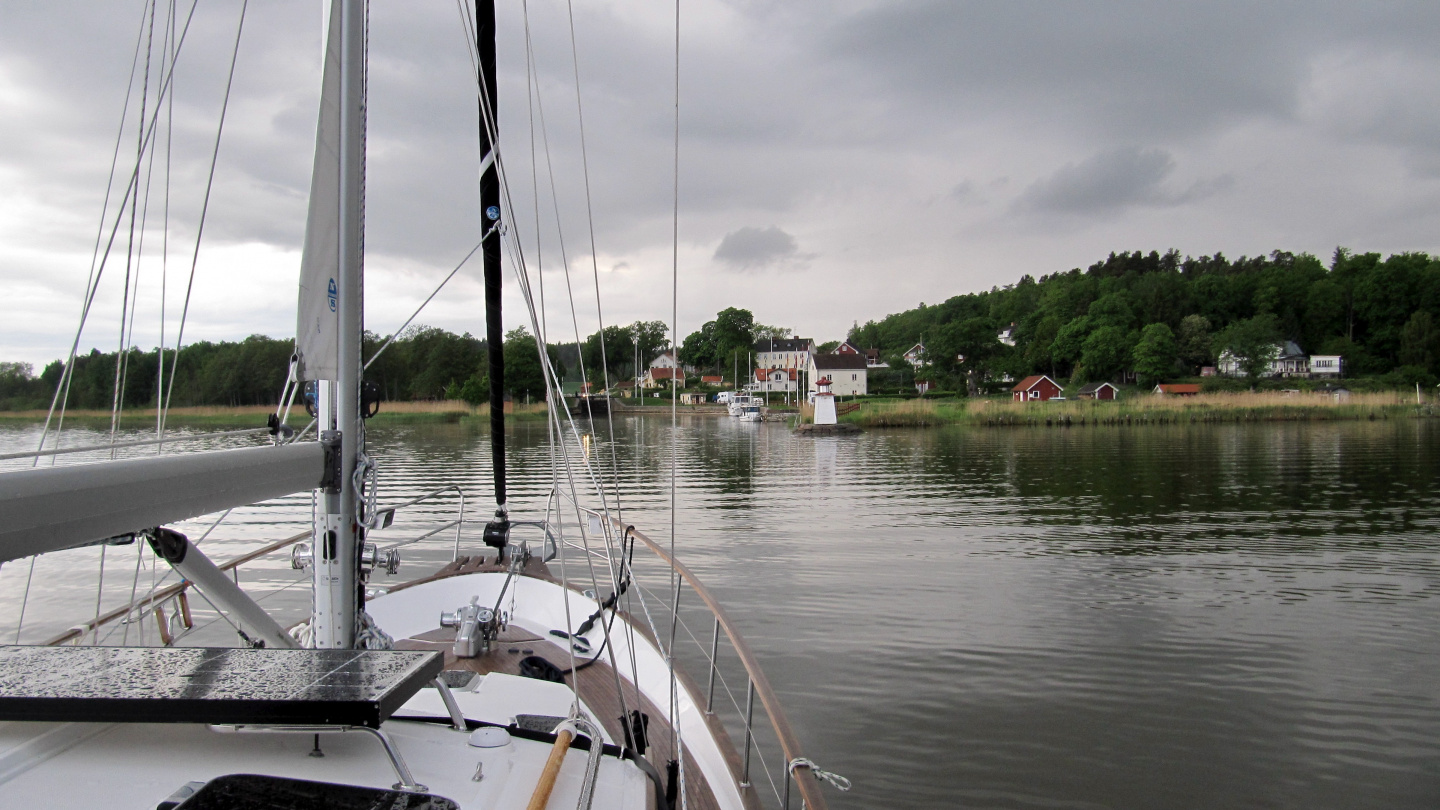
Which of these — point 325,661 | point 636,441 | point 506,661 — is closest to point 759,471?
point 636,441

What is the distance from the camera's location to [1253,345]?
77062 mm

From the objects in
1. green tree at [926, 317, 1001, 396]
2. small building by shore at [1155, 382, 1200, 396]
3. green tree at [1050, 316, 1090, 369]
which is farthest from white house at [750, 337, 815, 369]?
small building by shore at [1155, 382, 1200, 396]

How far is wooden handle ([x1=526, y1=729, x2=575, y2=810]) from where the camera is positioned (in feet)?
5.85

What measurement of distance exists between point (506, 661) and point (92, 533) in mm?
2764

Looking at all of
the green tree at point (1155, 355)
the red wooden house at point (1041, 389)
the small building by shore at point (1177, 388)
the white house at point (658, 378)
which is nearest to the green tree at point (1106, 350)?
the green tree at point (1155, 355)

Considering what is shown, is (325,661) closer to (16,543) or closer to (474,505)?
(16,543)

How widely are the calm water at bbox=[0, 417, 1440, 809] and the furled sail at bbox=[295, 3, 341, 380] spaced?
8.38 feet

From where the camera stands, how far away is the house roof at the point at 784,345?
348 feet

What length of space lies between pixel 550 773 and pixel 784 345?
349 feet

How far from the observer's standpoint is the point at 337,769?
1.86 meters

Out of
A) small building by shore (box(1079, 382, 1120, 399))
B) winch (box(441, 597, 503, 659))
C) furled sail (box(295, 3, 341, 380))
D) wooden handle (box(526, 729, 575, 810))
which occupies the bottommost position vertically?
winch (box(441, 597, 503, 659))

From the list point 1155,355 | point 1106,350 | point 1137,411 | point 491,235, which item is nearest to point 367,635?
point 491,235

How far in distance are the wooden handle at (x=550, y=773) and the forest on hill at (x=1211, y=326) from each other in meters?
84.1

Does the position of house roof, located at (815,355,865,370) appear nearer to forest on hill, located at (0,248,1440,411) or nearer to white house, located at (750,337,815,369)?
forest on hill, located at (0,248,1440,411)
